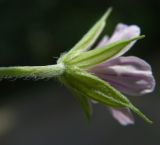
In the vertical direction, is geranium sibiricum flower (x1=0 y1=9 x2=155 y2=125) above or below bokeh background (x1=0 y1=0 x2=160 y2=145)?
above

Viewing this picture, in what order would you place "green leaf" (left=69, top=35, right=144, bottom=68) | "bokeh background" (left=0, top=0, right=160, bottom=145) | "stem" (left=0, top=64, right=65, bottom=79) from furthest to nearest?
"bokeh background" (left=0, top=0, right=160, bottom=145), "green leaf" (left=69, top=35, right=144, bottom=68), "stem" (left=0, top=64, right=65, bottom=79)

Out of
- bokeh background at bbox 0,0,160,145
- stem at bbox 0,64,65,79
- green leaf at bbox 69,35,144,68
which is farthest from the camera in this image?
bokeh background at bbox 0,0,160,145

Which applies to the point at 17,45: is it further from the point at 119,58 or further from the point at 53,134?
the point at 119,58

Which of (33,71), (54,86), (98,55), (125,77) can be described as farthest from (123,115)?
(54,86)

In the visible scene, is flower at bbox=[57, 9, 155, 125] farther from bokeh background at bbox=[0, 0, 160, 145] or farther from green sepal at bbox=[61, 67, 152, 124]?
bokeh background at bbox=[0, 0, 160, 145]

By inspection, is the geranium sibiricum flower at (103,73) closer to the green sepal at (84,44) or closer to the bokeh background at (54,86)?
the green sepal at (84,44)

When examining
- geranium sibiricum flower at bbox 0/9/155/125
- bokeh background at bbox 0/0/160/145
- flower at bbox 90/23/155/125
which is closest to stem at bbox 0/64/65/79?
geranium sibiricum flower at bbox 0/9/155/125

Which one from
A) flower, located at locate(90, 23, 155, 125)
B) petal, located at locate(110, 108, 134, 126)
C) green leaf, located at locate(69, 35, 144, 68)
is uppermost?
green leaf, located at locate(69, 35, 144, 68)

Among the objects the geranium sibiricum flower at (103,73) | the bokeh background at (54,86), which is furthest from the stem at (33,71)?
the bokeh background at (54,86)
